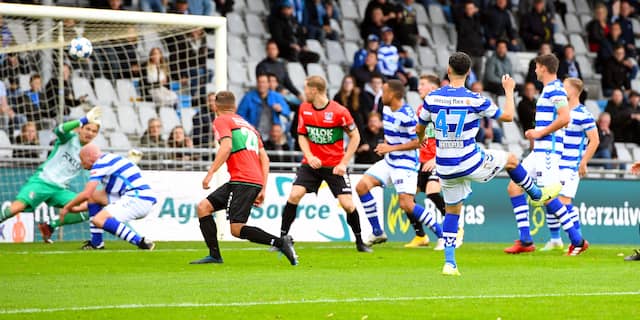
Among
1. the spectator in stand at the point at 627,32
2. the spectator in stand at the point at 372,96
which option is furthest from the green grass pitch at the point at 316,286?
the spectator in stand at the point at 627,32

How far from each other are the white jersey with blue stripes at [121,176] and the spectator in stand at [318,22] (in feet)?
30.6

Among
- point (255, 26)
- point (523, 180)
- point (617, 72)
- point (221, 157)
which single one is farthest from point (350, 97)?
point (523, 180)

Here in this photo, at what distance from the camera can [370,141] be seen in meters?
21.0

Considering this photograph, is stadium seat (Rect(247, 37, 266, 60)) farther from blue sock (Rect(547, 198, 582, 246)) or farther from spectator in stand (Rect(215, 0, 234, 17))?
blue sock (Rect(547, 198, 582, 246))

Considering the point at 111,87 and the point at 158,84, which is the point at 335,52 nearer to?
Answer: the point at 158,84

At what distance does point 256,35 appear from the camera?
78.4ft

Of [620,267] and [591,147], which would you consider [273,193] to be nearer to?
[591,147]

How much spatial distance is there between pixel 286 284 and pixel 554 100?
496 centimetres

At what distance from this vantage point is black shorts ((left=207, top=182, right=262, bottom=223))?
12508mm

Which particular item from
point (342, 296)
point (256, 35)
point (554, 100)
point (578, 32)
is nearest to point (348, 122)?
point (554, 100)

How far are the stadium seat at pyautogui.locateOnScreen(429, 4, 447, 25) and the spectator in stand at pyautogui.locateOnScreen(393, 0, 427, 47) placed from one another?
5.34 ft

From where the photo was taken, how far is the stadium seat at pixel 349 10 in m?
25.9

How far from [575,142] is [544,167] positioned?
731mm

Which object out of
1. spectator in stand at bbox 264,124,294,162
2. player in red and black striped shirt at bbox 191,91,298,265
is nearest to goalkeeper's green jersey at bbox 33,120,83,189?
spectator in stand at bbox 264,124,294,162
